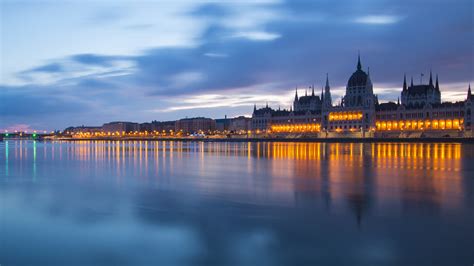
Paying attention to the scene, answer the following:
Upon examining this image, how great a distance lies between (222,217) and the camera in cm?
1250

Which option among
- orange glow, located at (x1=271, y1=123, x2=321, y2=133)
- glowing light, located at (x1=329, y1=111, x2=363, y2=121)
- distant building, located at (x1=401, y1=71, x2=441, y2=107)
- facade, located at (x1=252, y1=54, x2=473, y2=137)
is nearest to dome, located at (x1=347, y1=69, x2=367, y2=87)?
facade, located at (x1=252, y1=54, x2=473, y2=137)

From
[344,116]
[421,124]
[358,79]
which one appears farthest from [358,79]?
[421,124]

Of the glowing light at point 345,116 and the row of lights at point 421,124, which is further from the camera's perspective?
the glowing light at point 345,116

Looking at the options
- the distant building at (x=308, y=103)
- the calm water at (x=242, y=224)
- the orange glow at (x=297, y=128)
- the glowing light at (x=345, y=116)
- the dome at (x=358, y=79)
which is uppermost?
the dome at (x=358, y=79)

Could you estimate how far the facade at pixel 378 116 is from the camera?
111 metres

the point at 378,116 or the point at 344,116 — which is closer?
the point at 378,116

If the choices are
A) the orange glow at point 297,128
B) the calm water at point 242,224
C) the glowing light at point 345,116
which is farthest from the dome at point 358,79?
the calm water at point 242,224

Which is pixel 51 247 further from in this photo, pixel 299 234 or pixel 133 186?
pixel 133 186

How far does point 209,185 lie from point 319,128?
123 meters

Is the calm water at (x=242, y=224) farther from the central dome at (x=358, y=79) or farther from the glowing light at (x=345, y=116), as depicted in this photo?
the central dome at (x=358, y=79)

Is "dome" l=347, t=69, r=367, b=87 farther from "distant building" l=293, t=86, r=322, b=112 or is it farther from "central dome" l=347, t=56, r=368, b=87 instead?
"distant building" l=293, t=86, r=322, b=112

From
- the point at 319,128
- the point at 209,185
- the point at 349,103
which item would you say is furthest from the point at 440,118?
the point at 209,185

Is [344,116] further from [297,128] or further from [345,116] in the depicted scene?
[297,128]

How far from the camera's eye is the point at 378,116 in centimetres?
12681
